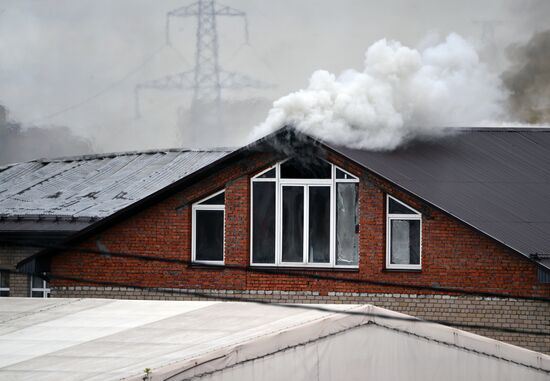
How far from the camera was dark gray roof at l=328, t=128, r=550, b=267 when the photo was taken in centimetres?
1838

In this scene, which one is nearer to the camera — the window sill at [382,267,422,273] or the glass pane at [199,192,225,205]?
the window sill at [382,267,422,273]

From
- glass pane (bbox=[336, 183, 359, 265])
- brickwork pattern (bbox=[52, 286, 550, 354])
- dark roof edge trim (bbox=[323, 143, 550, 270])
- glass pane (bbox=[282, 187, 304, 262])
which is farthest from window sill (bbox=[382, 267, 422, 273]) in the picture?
glass pane (bbox=[282, 187, 304, 262])

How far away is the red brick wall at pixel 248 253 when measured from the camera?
60.0 ft

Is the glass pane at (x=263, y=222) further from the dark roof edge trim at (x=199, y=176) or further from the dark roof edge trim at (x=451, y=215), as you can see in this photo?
the dark roof edge trim at (x=451, y=215)

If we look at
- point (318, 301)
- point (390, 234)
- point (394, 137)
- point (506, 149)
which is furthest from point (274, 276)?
point (506, 149)

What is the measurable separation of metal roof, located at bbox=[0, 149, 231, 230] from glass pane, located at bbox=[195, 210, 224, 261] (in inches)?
85.1

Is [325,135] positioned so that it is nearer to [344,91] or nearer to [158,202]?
[344,91]

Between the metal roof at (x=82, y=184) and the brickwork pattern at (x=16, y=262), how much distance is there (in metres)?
0.64

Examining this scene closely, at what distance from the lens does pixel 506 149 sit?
70.4 feet

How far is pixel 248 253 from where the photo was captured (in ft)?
63.6

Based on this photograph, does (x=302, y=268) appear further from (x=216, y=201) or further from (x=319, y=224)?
(x=216, y=201)

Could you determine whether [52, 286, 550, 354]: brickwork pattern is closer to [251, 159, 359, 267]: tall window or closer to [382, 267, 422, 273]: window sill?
[382, 267, 422, 273]: window sill

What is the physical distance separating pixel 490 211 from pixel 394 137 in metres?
2.48

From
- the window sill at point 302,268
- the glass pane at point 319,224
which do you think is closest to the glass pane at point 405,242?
the window sill at point 302,268
